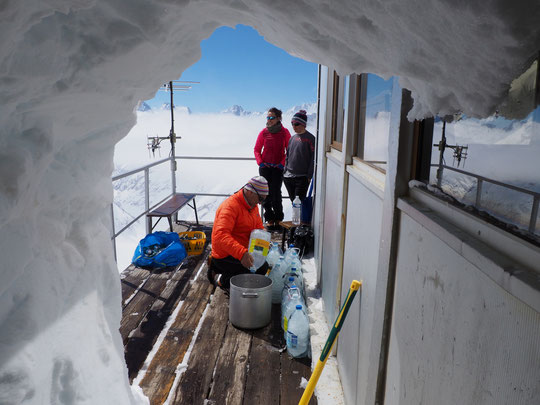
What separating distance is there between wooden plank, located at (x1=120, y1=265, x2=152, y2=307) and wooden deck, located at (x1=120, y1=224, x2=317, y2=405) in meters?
0.01

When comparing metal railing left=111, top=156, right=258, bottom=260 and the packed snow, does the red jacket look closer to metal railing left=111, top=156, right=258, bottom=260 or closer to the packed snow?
metal railing left=111, top=156, right=258, bottom=260

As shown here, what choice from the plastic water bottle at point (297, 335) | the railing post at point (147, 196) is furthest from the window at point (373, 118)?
the railing post at point (147, 196)

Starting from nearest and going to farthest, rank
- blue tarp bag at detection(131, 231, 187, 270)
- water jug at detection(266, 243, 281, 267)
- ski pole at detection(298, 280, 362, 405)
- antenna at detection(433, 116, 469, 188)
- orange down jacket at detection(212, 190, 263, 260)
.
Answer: antenna at detection(433, 116, 469, 188), ski pole at detection(298, 280, 362, 405), orange down jacket at detection(212, 190, 263, 260), water jug at detection(266, 243, 281, 267), blue tarp bag at detection(131, 231, 187, 270)

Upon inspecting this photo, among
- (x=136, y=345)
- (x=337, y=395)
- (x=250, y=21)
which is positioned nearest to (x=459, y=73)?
(x=250, y=21)

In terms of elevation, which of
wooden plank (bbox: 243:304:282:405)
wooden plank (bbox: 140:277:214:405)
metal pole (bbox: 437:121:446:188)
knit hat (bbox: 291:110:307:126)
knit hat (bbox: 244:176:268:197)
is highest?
knit hat (bbox: 291:110:307:126)

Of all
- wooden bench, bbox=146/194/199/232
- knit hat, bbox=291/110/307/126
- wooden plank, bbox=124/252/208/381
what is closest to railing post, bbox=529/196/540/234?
wooden plank, bbox=124/252/208/381

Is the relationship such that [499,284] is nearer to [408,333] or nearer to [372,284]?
[408,333]

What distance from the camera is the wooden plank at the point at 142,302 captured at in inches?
128

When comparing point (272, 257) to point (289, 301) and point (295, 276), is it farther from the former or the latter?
point (289, 301)

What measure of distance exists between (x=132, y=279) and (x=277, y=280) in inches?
65.3

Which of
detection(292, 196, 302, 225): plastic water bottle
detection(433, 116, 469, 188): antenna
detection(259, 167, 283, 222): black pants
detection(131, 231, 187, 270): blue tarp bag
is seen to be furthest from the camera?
detection(259, 167, 283, 222): black pants

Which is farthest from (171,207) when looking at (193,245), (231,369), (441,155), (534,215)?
(534,215)

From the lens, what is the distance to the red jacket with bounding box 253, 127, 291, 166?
6.06 meters

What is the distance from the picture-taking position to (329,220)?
3.47m
